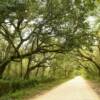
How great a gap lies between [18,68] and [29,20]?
39.4 meters

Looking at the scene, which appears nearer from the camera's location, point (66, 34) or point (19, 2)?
point (19, 2)

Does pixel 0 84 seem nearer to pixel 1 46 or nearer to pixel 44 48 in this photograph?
pixel 44 48

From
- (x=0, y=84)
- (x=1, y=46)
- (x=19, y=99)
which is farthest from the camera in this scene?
(x=1, y=46)

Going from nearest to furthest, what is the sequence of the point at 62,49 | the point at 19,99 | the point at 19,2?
the point at 19,99 < the point at 19,2 < the point at 62,49

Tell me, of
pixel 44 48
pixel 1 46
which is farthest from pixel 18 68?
pixel 44 48

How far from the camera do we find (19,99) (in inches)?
658

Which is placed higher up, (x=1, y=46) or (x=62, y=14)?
(x=62, y=14)

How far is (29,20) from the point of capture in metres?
23.5

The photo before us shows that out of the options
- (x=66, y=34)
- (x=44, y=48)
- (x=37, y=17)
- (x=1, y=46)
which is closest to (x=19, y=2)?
(x=37, y=17)

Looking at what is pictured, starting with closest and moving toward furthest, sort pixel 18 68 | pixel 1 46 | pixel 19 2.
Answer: pixel 19 2 < pixel 1 46 < pixel 18 68

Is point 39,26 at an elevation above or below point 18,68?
above

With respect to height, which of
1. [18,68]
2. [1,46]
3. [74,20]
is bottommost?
[18,68]

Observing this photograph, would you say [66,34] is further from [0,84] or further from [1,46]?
[1,46]

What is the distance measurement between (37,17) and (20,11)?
2499mm
